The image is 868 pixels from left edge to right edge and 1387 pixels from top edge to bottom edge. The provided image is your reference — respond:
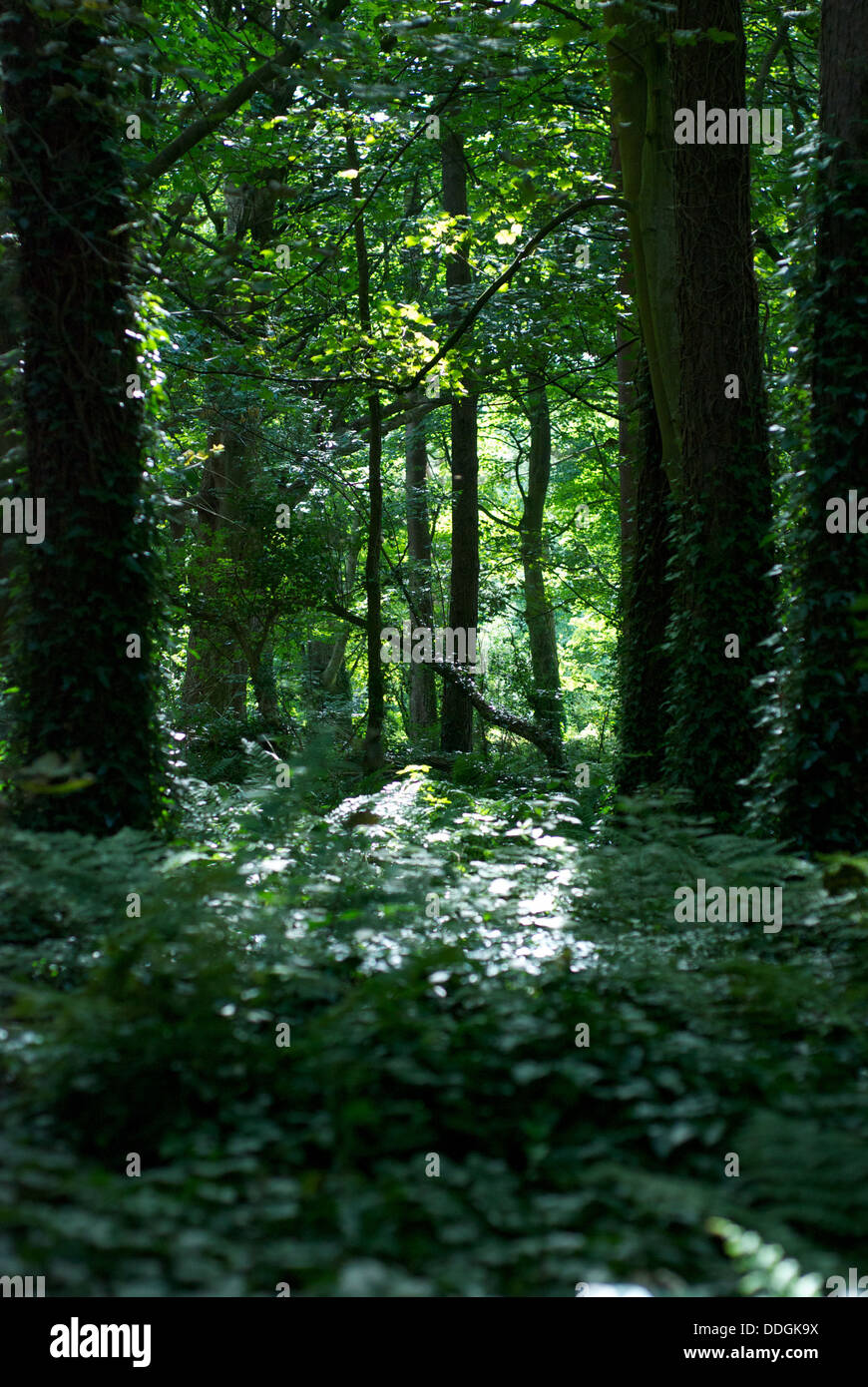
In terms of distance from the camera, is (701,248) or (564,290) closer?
(701,248)

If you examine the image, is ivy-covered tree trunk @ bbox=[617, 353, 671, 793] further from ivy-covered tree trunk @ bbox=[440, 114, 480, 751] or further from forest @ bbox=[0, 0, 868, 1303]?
ivy-covered tree trunk @ bbox=[440, 114, 480, 751]

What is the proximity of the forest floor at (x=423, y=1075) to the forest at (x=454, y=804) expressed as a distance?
20 millimetres

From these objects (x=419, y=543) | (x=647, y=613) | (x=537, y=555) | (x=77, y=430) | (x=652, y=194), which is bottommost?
(x=647, y=613)

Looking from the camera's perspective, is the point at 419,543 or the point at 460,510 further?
the point at 419,543

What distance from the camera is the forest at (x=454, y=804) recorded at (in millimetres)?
3422

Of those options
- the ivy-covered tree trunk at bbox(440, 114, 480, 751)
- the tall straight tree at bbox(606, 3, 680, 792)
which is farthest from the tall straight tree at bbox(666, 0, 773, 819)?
the ivy-covered tree trunk at bbox(440, 114, 480, 751)

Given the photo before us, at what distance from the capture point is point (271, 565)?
52.7 feet

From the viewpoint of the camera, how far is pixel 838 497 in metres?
7.10

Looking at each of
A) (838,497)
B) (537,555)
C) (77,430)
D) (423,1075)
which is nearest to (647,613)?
(838,497)

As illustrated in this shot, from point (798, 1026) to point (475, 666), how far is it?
13.4 meters

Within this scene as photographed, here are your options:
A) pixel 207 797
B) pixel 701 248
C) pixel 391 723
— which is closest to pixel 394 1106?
pixel 207 797

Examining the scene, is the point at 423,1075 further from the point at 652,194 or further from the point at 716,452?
the point at 652,194

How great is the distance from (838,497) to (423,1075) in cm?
475
